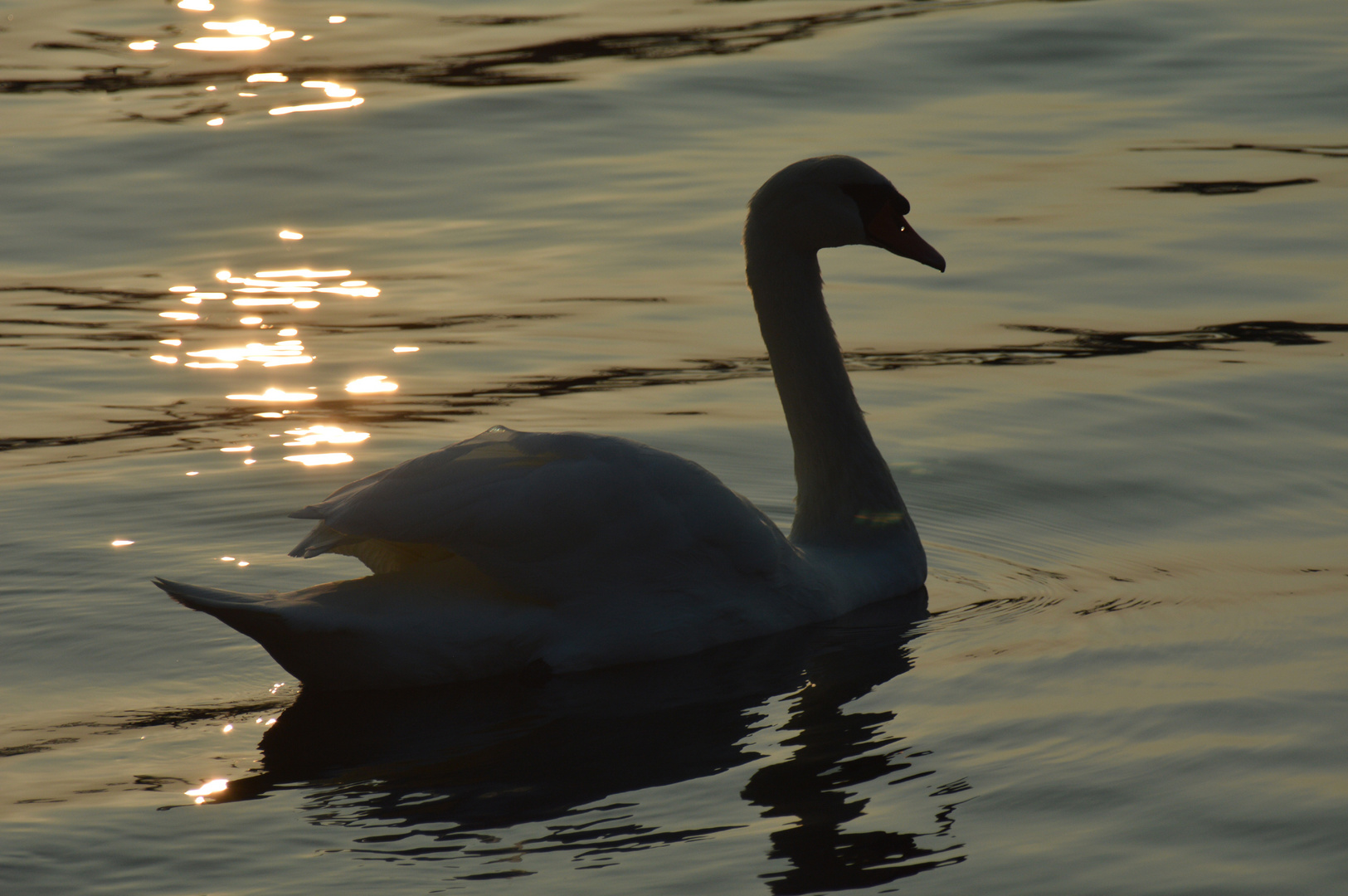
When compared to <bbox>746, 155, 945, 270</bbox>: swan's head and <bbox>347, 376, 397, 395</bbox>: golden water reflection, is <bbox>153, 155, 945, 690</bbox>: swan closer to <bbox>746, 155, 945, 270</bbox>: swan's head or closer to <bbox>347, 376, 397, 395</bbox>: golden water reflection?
<bbox>746, 155, 945, 270</bbox>: swan's head

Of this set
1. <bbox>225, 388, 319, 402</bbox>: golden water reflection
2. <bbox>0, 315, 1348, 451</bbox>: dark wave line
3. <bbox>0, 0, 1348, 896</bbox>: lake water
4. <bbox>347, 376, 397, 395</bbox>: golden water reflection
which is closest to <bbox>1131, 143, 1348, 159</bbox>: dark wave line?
<bbox>0, 0, 1348, 896</bbox>: lake water

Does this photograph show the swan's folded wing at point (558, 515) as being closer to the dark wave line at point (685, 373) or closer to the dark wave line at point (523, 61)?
the dark wave line at point (685, 373)

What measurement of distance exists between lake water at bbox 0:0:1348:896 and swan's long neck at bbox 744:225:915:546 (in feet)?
1.58

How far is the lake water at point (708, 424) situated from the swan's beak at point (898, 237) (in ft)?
3.68

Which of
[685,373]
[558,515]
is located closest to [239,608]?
[558,515]

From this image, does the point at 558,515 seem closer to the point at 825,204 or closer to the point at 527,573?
the point at 527,573

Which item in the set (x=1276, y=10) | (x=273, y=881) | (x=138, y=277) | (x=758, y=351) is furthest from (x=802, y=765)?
(x=1276, y=10)

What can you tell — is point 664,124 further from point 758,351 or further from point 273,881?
point 273,881

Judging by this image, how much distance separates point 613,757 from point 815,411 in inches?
89.7

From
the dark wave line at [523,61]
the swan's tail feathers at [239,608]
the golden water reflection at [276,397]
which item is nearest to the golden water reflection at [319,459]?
the golden water reflection at [276,397]

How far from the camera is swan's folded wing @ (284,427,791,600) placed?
5.70 m

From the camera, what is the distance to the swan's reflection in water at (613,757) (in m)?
4.56

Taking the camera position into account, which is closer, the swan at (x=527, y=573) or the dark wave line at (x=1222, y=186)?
the swan at (x=527, y=573)

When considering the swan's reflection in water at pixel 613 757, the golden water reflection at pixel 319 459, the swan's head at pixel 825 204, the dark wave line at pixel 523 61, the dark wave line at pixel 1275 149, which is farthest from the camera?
the dark wave line at pixel 523 61
